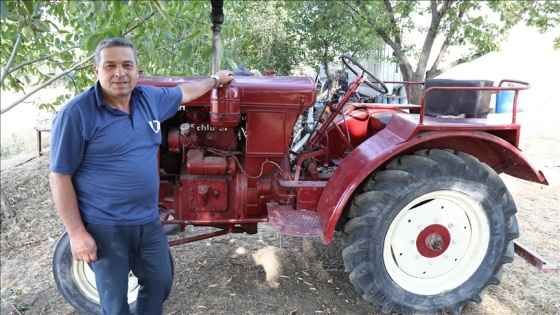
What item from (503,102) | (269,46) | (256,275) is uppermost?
(269,46)

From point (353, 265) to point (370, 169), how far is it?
1.91ft

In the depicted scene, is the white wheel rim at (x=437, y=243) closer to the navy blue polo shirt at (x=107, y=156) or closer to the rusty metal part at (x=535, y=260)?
the rusty metal part at (x=535, y=260)

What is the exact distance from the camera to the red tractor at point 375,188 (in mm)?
2586

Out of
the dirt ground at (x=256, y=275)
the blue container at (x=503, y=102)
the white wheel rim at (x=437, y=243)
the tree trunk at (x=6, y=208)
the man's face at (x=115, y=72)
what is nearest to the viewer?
the man's face at (x=115, y=72)

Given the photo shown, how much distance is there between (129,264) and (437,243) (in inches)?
70.8

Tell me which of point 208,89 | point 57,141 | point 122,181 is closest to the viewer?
point 57,141

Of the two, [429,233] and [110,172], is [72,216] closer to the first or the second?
[110,172]

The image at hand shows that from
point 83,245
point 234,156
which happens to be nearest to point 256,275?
point 234,156

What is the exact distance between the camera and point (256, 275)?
326 centimetres

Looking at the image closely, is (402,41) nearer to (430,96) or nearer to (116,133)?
(430,96)

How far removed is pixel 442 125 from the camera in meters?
2.54

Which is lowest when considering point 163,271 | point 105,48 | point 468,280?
point 468,280

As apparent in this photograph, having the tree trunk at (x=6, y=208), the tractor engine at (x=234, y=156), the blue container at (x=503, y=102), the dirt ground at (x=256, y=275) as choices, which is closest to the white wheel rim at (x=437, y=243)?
the dirt ground at (x=256, y=275)

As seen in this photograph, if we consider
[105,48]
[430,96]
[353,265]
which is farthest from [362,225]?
[105,48]
